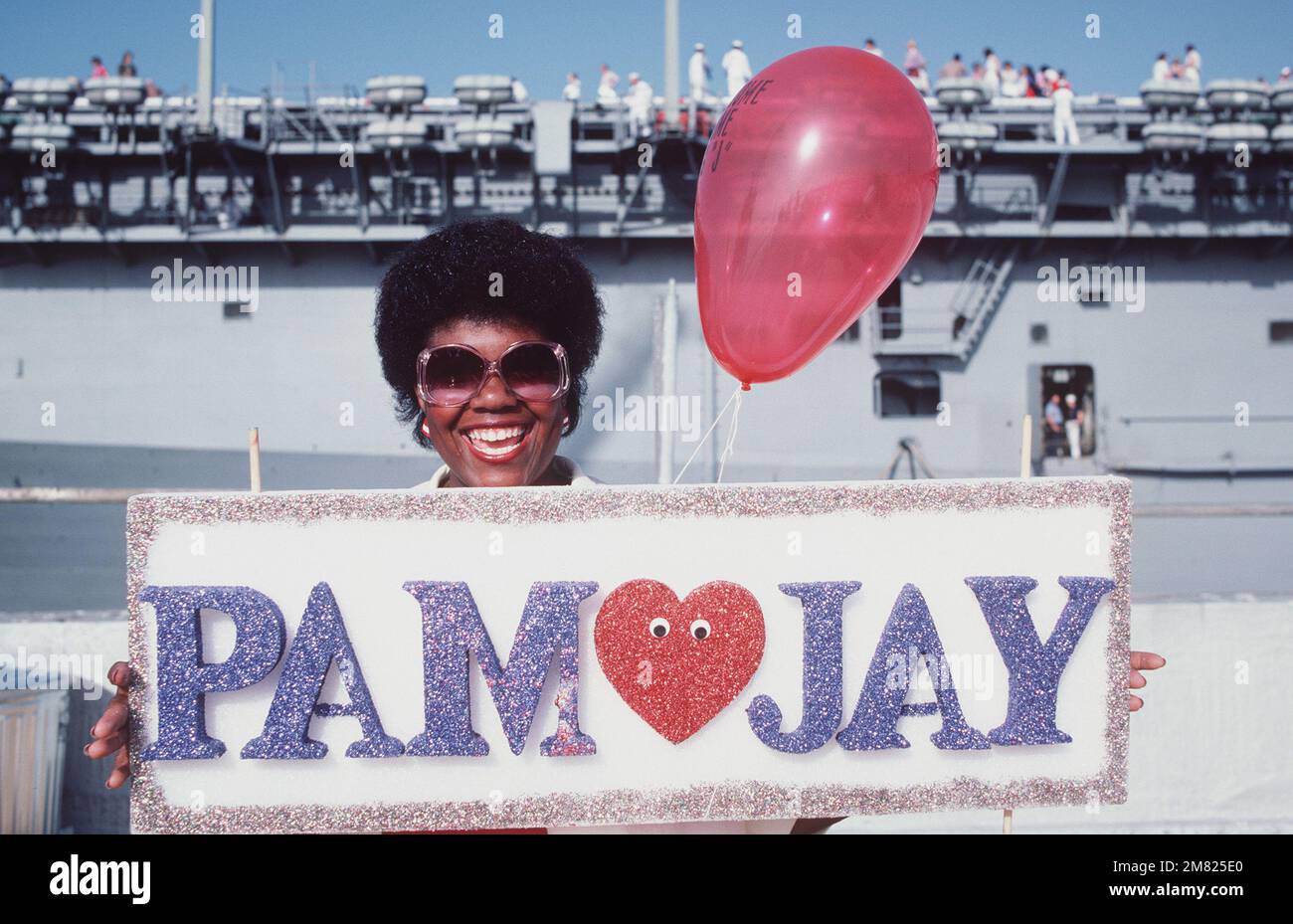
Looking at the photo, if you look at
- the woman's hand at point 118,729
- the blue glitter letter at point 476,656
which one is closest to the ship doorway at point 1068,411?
the blue glitter letter at point 476,656

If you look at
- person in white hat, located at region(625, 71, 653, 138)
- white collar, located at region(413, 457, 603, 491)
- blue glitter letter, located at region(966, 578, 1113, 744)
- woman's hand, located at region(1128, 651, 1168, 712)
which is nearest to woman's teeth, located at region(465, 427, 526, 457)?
white collar, located at region(413, 457, 603, 491)

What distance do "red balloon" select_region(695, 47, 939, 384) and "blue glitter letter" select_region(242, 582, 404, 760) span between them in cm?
117

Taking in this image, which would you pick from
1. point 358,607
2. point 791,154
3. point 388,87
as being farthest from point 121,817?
point 388,87

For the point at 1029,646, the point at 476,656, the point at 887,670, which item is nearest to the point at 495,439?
the point at 476,656

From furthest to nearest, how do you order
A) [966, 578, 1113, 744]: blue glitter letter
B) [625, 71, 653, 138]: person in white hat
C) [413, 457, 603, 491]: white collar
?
[625, 71, 653, 138]: person in white hat < [413, 457, 603, 491]: white collar < [966, 578, 1113, 744]: blue glitter letter

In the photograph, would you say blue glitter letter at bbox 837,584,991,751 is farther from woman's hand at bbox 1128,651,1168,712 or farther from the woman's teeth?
the woman's teeth

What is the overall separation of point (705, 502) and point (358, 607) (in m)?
0.69

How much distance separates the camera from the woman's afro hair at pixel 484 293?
1.92 meters

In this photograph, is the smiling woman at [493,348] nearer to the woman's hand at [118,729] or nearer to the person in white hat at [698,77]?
the woman's hand at [118,729]

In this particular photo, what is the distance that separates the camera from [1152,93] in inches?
507

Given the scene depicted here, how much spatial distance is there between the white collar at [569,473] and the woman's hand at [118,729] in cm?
64

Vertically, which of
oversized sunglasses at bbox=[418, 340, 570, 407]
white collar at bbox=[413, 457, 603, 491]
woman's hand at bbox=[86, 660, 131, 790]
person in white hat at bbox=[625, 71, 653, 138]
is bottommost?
woman's hand at bbox=[86, 660, 131, 790]

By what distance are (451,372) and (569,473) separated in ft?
1.30

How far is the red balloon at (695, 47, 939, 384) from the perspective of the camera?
6.73 ft
